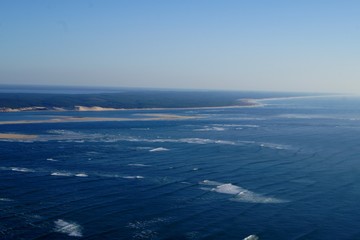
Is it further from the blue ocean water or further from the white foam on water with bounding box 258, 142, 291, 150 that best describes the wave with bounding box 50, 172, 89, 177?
the white foam on water with bounding box 258, 142, 291, 150

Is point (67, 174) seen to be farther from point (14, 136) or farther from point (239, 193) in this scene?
point (14, 136)

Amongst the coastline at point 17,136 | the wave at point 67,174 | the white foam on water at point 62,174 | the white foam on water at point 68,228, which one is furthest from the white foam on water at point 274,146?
the white foam on water at point 68,228

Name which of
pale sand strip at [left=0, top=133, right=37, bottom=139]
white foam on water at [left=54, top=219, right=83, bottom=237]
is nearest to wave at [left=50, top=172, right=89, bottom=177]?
white foam on water at [left=54, top=219, right=83, bottom=237]

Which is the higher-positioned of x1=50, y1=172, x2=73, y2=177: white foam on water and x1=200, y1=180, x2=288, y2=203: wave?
x1=50, y1=172, x2=73, y2=177: white foam on water

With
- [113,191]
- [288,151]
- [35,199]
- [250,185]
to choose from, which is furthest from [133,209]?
[288,151]

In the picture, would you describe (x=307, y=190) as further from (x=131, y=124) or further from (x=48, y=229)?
(x=131, y=124)

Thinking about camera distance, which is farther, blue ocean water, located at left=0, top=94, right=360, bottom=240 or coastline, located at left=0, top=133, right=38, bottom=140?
coastline, located at left=0, top=133, right=38, bottom=140
